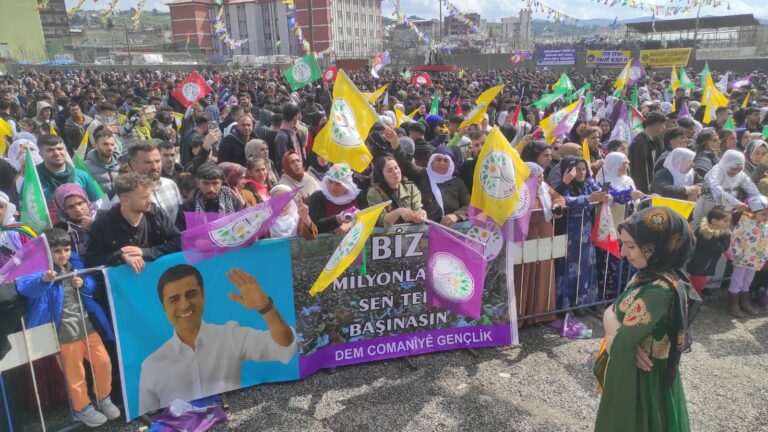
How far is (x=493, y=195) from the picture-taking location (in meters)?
3.89

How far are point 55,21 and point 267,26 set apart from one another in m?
28.8

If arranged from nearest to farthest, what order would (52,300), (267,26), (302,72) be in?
(52,300), (302,72), (267,26)

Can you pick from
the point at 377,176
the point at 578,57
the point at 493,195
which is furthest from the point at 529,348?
the point at 578,57

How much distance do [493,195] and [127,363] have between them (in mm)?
2788

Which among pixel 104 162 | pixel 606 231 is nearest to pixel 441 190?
pixel 606 231

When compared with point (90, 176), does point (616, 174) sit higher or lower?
lower

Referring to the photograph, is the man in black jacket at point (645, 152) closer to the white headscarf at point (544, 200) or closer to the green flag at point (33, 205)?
the white headscarf at point (544, 200)

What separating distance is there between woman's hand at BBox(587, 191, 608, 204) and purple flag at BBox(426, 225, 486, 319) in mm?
1302

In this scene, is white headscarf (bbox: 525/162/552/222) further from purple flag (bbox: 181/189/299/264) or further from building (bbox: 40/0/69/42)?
building (bbox: 40/0/69/42)

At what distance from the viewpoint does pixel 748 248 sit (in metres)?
4.88

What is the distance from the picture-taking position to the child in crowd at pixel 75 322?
3074 millimetres

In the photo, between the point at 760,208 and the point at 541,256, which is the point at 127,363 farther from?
the point at 760,208

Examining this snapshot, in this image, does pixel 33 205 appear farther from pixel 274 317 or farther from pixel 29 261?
pixel 274 317

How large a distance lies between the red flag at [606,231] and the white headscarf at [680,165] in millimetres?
1205
